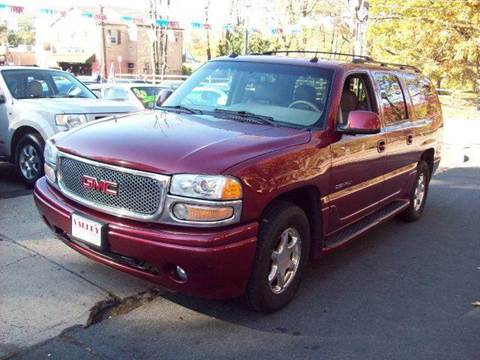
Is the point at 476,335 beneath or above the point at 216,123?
beneath

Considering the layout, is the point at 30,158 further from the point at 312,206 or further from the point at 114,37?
the point at 114,37

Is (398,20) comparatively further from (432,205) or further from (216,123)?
(216,123)

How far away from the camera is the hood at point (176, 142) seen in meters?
3.34

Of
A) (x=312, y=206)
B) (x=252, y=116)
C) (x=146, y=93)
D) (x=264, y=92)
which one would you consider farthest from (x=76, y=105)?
(x=146, y=93)

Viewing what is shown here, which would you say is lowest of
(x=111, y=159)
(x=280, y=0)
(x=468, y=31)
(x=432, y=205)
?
(x=432, y=205)

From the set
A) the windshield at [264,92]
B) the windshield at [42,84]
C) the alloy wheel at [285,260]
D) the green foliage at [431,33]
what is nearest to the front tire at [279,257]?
the alloy wheel at [285,260]

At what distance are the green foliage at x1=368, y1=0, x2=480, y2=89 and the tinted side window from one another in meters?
19.2

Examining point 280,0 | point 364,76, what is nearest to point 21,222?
point 364,76

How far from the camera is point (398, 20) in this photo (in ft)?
82.0

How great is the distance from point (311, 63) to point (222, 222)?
2111 mm

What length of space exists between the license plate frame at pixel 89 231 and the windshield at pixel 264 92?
153 cm

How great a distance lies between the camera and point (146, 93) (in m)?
13.5

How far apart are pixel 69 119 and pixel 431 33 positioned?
21.4 meters

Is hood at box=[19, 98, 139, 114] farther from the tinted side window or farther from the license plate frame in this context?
the tinted side window
